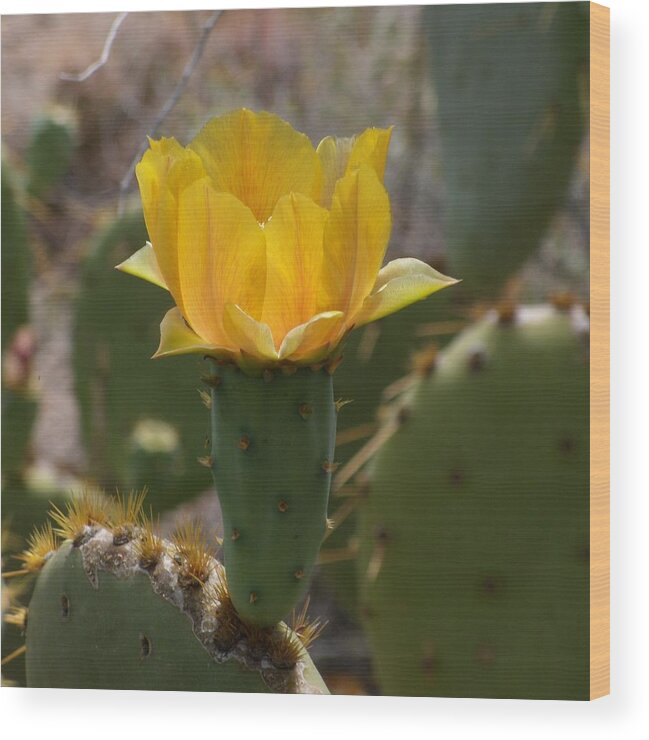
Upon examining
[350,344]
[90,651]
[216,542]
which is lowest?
[90,651]

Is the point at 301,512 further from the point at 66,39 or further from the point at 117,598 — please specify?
the point at 66,39

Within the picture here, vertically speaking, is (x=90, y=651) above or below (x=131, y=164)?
below

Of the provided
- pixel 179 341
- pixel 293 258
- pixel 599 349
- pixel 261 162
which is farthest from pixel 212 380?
pixel 599 349

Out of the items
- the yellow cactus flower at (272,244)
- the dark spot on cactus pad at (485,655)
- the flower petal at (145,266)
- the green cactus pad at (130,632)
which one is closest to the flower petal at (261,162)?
the yellow cactus flower at (272,244)

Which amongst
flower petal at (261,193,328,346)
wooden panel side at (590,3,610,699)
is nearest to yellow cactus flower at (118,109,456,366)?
flower petal at (261,193,328,346)

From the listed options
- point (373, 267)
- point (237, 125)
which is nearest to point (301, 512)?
point (373, 267)

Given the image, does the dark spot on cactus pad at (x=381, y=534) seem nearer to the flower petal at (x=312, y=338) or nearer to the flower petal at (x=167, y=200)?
the flower petal at (x=312, y=338)
